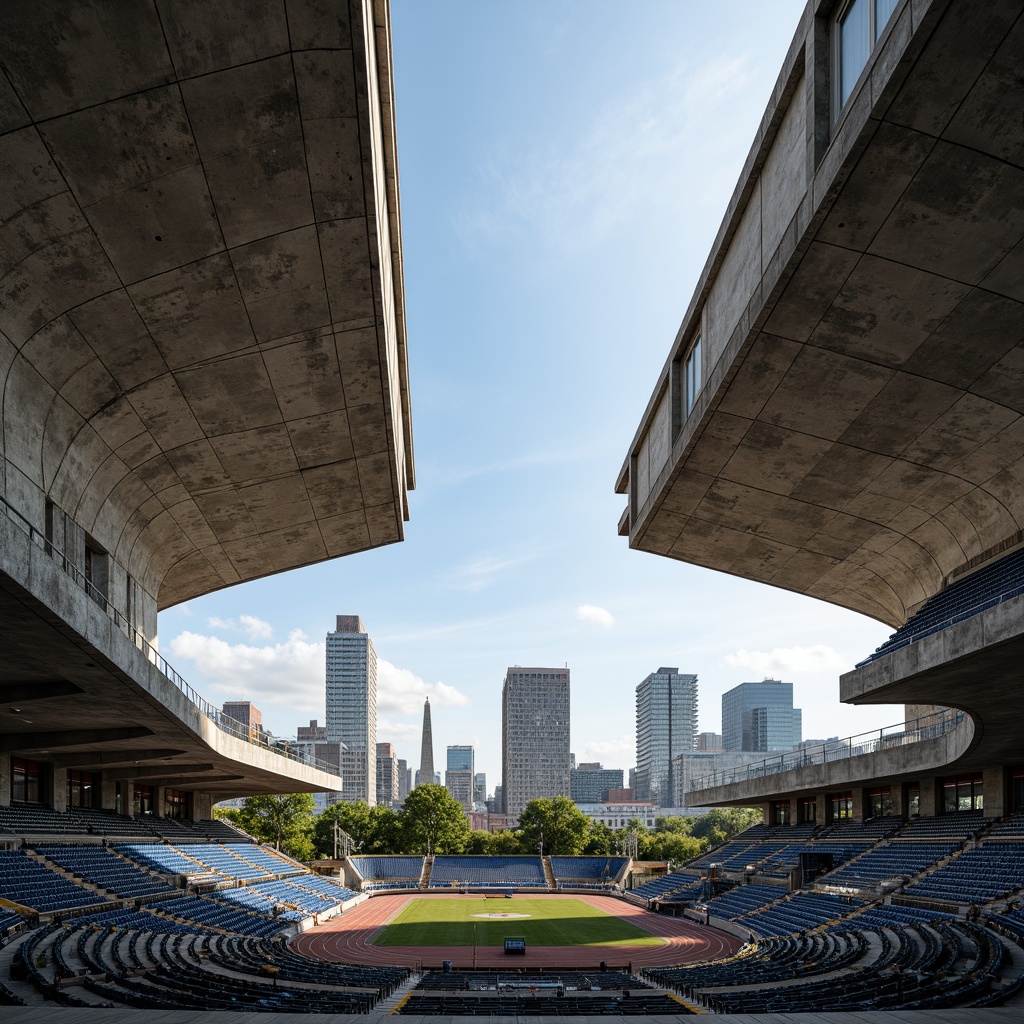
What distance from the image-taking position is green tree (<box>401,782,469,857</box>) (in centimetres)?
9688

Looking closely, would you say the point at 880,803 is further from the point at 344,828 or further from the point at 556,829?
the point at 344,828

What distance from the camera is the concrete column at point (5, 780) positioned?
37875 mm

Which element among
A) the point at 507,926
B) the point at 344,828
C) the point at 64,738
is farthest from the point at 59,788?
the point at 344,828

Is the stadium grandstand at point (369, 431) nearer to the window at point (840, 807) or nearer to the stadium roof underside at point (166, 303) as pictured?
the stadium roof underside at point (166, 303)

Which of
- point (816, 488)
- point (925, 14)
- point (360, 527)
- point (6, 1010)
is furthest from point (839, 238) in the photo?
point (360, 527)

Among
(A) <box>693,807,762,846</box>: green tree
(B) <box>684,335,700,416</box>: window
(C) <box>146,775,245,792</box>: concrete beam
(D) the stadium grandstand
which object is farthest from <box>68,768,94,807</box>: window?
(A) <box>693,807,762,846</box>: green tree

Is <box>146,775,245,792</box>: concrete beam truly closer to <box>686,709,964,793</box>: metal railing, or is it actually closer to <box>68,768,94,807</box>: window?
<box>68,768,94,807</box>: window

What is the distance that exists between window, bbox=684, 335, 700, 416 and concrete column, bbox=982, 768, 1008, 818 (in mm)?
22671

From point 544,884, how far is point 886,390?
216 feet

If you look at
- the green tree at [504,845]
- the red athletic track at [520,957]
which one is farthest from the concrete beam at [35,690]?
the green tree at [504,845]

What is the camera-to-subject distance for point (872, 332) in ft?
74.1

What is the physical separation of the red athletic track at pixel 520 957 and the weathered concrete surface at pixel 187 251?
2200 cm

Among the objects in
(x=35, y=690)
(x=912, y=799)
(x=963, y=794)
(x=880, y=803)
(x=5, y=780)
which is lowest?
(x=880, y=803)

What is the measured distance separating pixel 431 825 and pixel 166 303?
3361 inches
